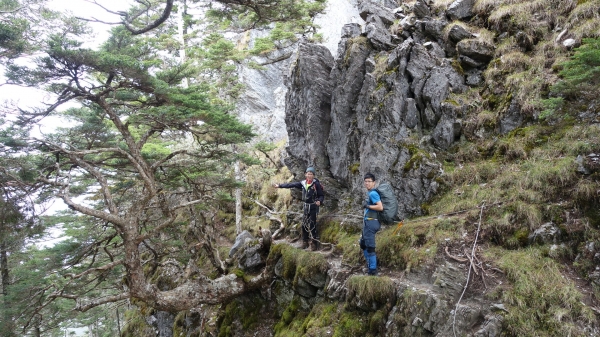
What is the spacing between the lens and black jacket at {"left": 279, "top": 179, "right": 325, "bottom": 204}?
28.6ft

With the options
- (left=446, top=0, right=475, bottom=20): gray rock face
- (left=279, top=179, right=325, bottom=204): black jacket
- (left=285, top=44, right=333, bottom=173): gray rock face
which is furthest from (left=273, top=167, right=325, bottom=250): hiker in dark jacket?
(left=446, top=0, right=475, bottom=20): gray rock face

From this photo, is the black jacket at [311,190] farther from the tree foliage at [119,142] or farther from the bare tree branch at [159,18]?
the bare tree branch at [159,18]

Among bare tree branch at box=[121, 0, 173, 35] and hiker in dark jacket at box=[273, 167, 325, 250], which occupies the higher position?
bare tree branch at box=[121, 0, 173, 35]

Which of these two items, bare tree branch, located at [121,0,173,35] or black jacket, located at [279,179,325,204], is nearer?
bare tree branch, located at [121,0,173,35]

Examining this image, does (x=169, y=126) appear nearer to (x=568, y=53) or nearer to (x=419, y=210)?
(x=419, y=210)

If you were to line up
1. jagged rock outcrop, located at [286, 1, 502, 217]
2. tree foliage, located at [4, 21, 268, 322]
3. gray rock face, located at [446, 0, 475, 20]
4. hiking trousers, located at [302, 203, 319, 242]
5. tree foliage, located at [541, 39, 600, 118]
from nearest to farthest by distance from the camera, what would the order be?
tree foliage, located at [541, 39, 600, 118]
tree foliage, located at [4, 21, 268, 322]
jagged rock outcrop, located at [286, 1, 502, 217]
hiking trousers, located at [302, 203, 319, 242]
gray rock face, located at [446, 0, 475, 20]

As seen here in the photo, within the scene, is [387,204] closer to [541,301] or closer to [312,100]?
[541,301]

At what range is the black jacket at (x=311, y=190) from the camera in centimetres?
872

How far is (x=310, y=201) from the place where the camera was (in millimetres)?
9023

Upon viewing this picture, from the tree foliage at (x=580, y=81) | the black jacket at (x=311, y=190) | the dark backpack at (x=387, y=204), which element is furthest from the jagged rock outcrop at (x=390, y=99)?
the dark backpack at (x=387, y=204)

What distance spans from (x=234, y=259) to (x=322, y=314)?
15.7 feet

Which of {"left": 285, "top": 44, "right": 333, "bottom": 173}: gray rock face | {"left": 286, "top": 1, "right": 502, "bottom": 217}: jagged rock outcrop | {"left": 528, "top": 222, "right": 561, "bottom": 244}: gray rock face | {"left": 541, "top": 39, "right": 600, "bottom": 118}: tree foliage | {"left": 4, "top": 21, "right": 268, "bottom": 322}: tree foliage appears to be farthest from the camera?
{"left": 285, "top": 44, "right": 333, "bottom": 173}: gray rock face

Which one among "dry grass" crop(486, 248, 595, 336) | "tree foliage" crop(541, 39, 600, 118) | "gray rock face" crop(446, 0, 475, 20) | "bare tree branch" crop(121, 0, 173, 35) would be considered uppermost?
"gray rock face" crop(446, 0, 475, 20)

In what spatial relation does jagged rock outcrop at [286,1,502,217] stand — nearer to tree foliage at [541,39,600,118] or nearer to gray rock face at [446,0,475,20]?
gray rock face at [446,0,475,20]
